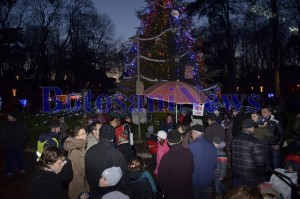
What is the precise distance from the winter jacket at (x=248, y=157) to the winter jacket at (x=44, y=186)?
3.31 meters

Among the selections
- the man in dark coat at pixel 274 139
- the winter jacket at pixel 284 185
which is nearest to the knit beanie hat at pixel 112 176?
the winter jacket at pixel 284 185

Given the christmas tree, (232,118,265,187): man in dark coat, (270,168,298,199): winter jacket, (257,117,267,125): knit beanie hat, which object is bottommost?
(270,168,298,199): winter jacket

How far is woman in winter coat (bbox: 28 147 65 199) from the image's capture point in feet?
13.1

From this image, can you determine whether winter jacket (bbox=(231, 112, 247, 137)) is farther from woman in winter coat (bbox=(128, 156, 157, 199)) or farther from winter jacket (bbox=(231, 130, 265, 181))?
woman in winter coat (bbox=(128, 156, 157, 199))

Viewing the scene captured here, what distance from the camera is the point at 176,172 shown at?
19.2 ft

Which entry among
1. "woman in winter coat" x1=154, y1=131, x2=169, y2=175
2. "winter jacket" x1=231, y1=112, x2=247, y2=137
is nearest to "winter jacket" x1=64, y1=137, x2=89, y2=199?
"woman in winter coat" x1=154, y1=131, x2=169, y2=175

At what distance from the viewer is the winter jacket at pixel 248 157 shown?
5.92 meters

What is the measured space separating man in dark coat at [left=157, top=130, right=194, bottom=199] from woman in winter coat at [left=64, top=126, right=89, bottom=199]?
1.46 meters

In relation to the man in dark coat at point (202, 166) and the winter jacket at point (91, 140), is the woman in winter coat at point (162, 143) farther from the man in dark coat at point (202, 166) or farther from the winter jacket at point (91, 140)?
the winter jacket at point (91, 140)

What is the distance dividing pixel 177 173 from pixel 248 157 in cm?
129

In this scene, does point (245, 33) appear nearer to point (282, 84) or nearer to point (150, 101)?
point (282, 84)

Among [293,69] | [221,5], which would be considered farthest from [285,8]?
[293,69]

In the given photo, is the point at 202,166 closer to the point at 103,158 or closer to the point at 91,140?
the point at 103,158

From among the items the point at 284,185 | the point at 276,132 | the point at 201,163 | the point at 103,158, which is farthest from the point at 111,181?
the point at 276,132
